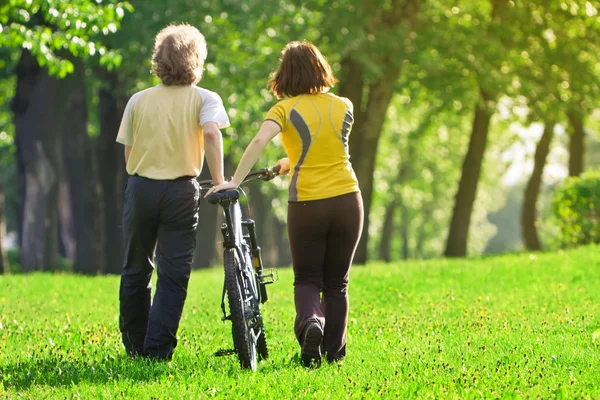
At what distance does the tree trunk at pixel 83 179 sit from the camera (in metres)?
22.2

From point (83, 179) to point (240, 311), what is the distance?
17196 mm

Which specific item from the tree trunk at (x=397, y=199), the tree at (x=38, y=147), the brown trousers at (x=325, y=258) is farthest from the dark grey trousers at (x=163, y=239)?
the tree trunk at (x=397, y=199)

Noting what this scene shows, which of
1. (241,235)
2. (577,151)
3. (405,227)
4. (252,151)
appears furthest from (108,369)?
(405,227)

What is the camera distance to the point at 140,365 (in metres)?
6.42

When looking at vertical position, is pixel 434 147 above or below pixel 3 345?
above

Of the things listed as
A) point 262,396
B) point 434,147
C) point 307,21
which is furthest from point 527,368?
point 434,147

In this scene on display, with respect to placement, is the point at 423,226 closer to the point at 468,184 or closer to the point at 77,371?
the point at 468,184

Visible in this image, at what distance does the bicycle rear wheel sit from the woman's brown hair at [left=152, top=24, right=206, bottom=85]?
121 centimetres

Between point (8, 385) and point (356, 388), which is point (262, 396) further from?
point (8, 385)

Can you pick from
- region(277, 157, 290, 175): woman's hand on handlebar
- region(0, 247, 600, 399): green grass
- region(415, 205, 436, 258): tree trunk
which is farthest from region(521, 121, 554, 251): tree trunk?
region(277, 157, 290, 175): woman's hand on handlebar

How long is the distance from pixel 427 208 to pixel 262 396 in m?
42.5

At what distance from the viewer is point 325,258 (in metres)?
6.56

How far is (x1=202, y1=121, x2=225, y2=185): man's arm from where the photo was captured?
6402mm

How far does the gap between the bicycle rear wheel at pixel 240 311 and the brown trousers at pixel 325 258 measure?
324 millimetres
